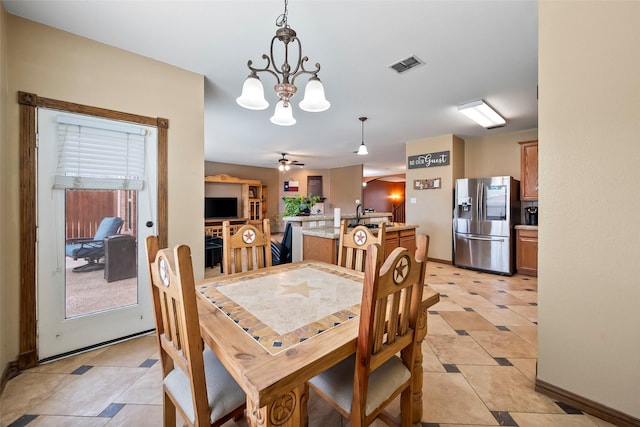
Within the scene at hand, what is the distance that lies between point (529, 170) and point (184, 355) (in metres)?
5.29

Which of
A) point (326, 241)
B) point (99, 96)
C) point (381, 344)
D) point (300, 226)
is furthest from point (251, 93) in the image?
point (300, 226)

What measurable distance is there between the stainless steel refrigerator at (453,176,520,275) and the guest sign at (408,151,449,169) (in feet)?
1.82

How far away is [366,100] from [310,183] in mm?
6317

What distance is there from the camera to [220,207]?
25.6ft

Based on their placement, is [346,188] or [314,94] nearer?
[314,94]

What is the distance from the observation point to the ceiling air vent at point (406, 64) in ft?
7.61

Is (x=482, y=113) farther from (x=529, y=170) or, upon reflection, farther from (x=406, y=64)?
(x=406, y=64)

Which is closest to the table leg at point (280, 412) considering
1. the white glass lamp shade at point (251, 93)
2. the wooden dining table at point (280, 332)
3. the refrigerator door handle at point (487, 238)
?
the wooden dining table at point (280, 332)

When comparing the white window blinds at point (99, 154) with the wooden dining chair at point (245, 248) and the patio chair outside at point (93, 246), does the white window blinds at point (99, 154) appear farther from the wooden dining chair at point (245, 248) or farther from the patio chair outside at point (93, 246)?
the wooden dining chair at point (245, 248)

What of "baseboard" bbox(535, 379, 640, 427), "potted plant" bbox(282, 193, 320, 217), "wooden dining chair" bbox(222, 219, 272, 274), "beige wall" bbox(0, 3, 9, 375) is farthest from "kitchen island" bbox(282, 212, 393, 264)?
"beige wall" bbox(0, 3, 9, 375)

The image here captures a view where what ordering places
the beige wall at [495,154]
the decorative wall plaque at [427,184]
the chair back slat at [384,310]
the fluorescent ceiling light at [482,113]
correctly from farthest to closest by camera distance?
1. the decorative wall plaque at [427,184]
2. the beige wall at [495,154]
3. the fluorescent ceiling light at [482,113]
4. the chair back slat at [384,310]

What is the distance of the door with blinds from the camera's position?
1.89m

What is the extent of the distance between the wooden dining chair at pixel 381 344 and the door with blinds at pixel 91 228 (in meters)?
2.01

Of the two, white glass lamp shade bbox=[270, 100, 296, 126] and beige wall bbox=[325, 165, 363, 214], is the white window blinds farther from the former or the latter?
beige wall bbox=[325, 165, 363, 214]
